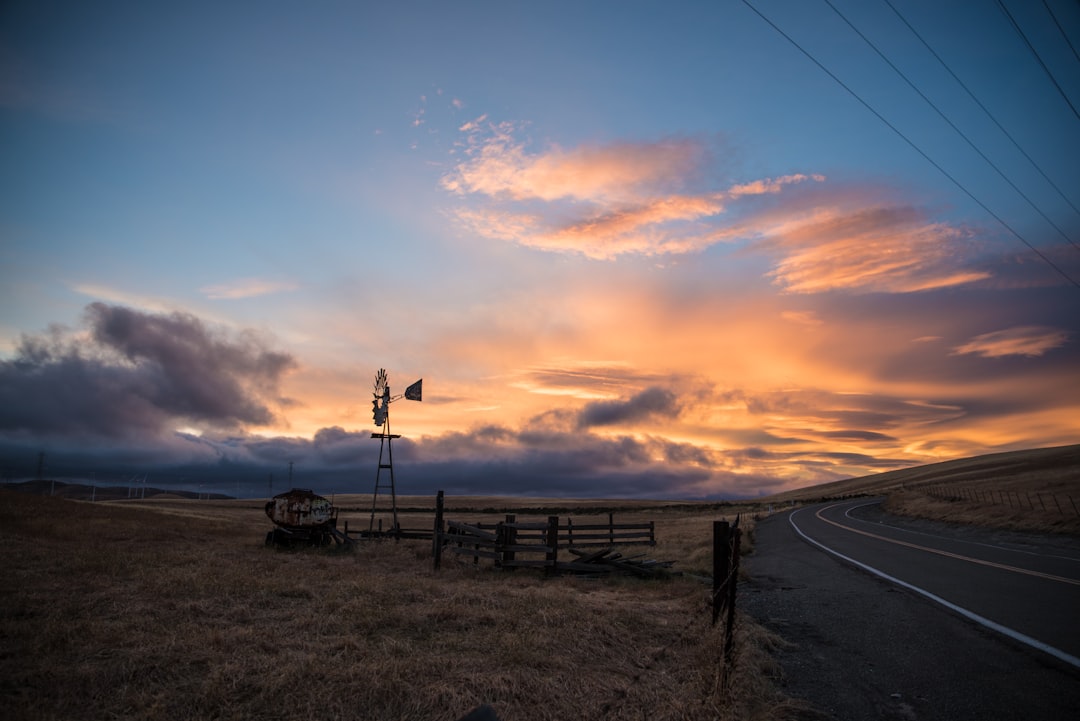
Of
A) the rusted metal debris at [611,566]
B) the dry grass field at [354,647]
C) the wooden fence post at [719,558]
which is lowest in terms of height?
the rusted metal debris at [611,566]

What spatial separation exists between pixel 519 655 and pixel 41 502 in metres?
34.0

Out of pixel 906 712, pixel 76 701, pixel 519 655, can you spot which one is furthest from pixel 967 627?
pixel 76 701

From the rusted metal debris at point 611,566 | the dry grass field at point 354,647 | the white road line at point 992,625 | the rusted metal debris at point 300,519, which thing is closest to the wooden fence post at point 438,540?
the dry grass field at point 354,647

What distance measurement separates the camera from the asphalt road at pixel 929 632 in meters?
6.00

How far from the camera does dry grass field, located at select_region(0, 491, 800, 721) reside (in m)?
6.22

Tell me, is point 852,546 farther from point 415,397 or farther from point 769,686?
point 415,397

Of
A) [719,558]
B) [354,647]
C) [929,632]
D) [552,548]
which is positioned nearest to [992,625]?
[929,632]

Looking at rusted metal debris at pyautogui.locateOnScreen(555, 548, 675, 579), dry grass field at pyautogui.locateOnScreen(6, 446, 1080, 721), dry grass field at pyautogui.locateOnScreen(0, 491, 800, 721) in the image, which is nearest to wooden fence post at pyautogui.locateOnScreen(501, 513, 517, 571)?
rusted metal debris at pyautogui.locateOnScreen(555, 548, 675, 579)

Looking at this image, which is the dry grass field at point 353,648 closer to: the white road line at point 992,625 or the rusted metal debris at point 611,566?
the rusted metal debris at point 611,566

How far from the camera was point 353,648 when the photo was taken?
812 centimetres

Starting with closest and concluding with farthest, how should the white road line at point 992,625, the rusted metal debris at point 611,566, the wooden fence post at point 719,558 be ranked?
the white road line at point 992,625, the wooden fence post at point 719,558, the rusted metal debris at point 611,566

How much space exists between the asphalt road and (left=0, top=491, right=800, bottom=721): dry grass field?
36.7 inches

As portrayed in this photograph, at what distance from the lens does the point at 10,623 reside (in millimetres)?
8758

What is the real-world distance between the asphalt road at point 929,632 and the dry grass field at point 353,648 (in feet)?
3.06
